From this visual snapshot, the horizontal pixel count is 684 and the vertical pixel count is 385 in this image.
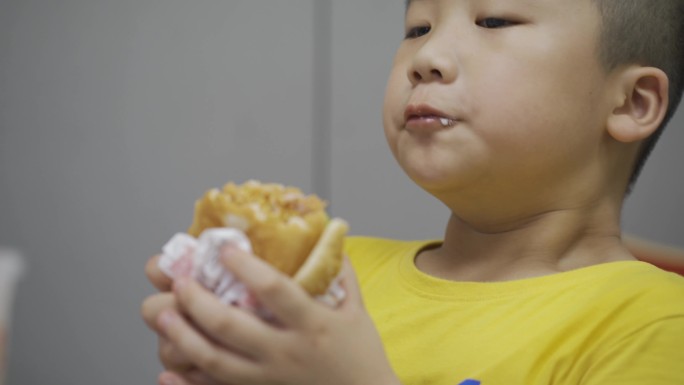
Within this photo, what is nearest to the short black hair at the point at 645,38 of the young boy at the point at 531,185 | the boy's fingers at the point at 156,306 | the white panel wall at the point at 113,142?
the young boy at the point at 531,185

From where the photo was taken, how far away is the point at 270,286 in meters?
0.53

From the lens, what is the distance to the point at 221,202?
1.96ft

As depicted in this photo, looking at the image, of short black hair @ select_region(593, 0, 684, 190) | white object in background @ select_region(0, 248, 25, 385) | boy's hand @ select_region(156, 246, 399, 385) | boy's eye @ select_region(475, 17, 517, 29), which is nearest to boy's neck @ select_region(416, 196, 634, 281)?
short black hair @ select_region(593, 0, 684, 190)

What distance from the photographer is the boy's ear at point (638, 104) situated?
89 cm

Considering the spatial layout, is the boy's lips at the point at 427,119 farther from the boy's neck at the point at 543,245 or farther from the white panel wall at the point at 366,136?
the white panel wall at the point at 366,136

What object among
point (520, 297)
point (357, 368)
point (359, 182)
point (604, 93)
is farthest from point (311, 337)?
point (359, 182)

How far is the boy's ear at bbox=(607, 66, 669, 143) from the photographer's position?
890 millimetres

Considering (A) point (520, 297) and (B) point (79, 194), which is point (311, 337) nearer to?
(A) point (520, 297)

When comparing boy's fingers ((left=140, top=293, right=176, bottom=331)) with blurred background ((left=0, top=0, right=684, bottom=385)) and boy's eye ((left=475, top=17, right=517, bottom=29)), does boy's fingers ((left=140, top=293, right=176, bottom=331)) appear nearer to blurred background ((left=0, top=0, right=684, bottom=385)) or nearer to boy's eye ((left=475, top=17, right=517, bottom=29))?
boy's eye ((left=475, top=17, right=517, bottom=29))

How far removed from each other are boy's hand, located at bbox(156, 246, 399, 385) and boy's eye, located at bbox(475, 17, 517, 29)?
0.38 meters

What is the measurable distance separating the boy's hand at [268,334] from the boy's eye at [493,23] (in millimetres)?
385

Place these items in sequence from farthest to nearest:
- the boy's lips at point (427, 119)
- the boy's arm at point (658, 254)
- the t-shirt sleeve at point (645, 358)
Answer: the boy's arm at point (658, 254), the boy's lips at point (427, 119), the t-shirt sleeve at point (645, 358)

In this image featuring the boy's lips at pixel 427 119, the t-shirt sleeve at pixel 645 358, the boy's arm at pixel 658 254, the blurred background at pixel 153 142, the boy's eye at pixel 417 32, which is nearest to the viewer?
the t-shirt sleeve at pixel 645 358

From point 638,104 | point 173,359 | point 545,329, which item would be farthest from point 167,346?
point 638,104
